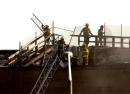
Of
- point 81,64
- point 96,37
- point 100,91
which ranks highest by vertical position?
point 96,37

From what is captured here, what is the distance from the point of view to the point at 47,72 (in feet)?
67.1

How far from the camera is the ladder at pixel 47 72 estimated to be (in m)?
20.2

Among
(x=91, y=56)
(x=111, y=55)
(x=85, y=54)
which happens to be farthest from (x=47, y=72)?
(x=111, y=55)

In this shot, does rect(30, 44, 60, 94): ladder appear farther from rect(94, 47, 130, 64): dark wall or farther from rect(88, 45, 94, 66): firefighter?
rect(94, 47, 130, 64): dark wall

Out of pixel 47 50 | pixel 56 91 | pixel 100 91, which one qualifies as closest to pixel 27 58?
pixel 47 50

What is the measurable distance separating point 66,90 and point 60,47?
2.62m

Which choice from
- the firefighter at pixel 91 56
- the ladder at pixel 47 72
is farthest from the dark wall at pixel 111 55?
the ladder at pixel 47 72

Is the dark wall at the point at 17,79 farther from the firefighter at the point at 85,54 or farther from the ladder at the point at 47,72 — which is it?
the firefighter at the point at 85,54

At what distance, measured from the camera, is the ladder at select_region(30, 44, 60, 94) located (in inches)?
797

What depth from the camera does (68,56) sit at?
20.0 meters

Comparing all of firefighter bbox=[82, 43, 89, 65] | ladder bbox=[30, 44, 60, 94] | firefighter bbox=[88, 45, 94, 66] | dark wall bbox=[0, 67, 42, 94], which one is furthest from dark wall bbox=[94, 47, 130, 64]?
dark wall bbox=[0, 67, 42, 94]

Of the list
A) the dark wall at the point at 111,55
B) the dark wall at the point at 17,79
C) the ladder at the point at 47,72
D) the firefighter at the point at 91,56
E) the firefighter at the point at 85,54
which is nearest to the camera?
the ladder at the point at 47,72

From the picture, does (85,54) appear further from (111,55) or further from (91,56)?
(111,55)

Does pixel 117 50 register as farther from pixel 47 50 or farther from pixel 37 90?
pixel 37 90
